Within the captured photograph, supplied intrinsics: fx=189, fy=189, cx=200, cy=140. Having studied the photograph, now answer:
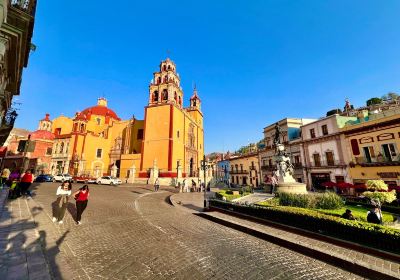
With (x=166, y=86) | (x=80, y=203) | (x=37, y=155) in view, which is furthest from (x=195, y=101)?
(x=80, y=203)

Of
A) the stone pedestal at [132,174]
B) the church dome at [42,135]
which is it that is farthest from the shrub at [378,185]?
the church dome at [42,135]

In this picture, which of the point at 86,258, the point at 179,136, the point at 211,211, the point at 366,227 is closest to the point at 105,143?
the point at 179,136

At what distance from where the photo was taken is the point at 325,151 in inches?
1005

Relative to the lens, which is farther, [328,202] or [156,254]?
[328,202]

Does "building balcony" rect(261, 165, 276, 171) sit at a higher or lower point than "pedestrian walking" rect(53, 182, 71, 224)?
higher

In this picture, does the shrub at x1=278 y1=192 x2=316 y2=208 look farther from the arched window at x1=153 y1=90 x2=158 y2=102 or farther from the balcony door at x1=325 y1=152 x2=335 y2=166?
the arched window at x1=153 y1=90 x2=158 y2=102

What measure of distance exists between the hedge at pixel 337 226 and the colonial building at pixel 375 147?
59.9ft

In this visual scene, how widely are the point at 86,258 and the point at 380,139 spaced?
2646 centimetres

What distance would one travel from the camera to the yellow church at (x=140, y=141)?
115 feet

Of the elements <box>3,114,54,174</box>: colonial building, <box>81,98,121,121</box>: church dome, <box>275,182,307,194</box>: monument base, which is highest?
<box>81,98,121,121</box>: church dome

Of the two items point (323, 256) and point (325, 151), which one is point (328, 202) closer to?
point (323, 256)

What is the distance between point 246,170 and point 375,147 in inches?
998

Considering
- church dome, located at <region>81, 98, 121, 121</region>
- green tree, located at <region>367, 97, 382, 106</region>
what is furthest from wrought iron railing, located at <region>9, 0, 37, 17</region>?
green tree, located at <region>367, 97, 382, 106</region>

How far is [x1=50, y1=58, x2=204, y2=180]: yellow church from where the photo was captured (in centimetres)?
3516
